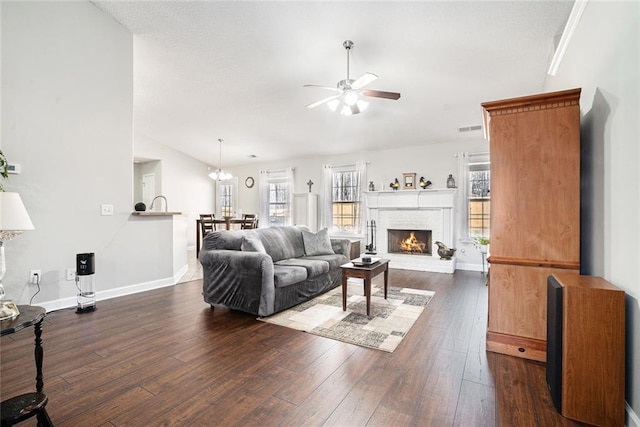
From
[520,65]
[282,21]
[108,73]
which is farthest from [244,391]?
[520,65]

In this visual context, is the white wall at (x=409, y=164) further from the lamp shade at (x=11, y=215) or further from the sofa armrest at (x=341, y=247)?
the lamp shade at (x=11, y=215)

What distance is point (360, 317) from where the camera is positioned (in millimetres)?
3215

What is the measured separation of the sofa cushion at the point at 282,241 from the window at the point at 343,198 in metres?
2.78

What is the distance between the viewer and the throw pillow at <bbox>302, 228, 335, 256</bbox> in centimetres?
475

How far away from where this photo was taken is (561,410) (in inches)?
65.9

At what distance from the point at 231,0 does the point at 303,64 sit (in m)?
1.23

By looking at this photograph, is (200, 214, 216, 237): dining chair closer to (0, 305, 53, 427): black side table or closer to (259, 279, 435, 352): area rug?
(259, 279, 435, 352): area rug

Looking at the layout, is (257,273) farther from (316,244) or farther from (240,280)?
(316,244)

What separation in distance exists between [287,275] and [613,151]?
2.85m

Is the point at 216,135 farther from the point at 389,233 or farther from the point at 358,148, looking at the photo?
the point at 389,233

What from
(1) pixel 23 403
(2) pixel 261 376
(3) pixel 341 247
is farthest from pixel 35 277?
(3) pixel 341 247

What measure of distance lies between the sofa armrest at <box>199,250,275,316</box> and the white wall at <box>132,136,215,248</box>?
497 cm

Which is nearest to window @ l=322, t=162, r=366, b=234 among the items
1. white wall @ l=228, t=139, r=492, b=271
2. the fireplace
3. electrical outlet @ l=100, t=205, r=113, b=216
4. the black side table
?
white wall @ l=228, t=139, r=492, b=271

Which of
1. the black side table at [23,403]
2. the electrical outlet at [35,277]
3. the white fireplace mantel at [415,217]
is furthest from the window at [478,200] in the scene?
the electrical outlet at [35,277]
